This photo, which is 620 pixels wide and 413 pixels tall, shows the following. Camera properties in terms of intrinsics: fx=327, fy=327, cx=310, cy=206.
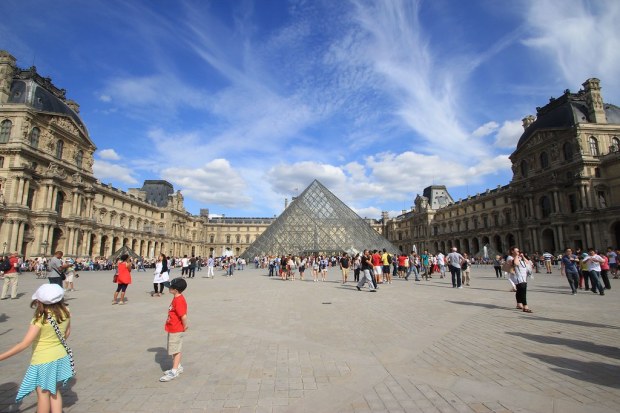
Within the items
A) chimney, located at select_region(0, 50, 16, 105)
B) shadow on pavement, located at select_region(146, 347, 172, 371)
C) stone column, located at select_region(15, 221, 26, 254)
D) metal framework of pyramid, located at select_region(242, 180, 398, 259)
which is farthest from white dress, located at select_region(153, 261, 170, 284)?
chimney, located at select_region(0, 50, 16, 105)

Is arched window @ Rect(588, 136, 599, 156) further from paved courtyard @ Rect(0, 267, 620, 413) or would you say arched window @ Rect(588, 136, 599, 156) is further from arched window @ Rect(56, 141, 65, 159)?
arched window @ Rect(56, 141, 65, 159)

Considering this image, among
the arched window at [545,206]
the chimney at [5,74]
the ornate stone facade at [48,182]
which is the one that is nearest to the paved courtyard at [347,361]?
the ornate stone facade at [48,182]

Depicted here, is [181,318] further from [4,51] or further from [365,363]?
[4,51]

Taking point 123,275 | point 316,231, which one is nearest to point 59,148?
point 316,231

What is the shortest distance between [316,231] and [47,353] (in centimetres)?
2993

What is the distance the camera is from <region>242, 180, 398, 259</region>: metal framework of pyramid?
101 ft

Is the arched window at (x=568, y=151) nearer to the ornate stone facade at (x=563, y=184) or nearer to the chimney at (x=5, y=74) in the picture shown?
the ornate stone facade at (x=563, y=184)

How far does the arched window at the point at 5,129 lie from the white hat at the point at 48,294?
37.7 metres

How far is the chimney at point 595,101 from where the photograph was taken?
34.8m

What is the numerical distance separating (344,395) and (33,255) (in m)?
36.8

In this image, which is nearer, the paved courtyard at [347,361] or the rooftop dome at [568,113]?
the paved courtyard at [347,361]

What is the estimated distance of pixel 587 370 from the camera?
3.49m

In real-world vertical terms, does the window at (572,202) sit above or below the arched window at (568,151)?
below

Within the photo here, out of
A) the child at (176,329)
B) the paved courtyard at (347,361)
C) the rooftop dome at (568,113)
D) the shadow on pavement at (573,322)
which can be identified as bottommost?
the paved courtyard at (347,361)
